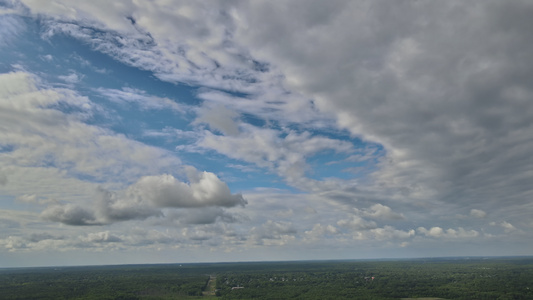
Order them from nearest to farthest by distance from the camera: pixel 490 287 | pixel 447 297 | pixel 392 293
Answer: pixel 447 297, pixel 392 293, pixel 490 287

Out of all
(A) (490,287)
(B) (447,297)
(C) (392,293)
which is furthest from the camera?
(A) (490,287)

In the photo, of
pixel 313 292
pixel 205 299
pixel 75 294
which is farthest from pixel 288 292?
pixel 75 294

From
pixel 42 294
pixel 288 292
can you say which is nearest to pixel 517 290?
pixel 288 292

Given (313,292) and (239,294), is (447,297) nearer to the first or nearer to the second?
(313,292)

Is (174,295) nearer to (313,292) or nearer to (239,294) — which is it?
(239,294)

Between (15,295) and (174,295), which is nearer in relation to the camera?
(15,295)

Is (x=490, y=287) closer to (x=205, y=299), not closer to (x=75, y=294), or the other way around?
(x=205, y=299)

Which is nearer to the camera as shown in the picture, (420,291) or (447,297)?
(447,297)
